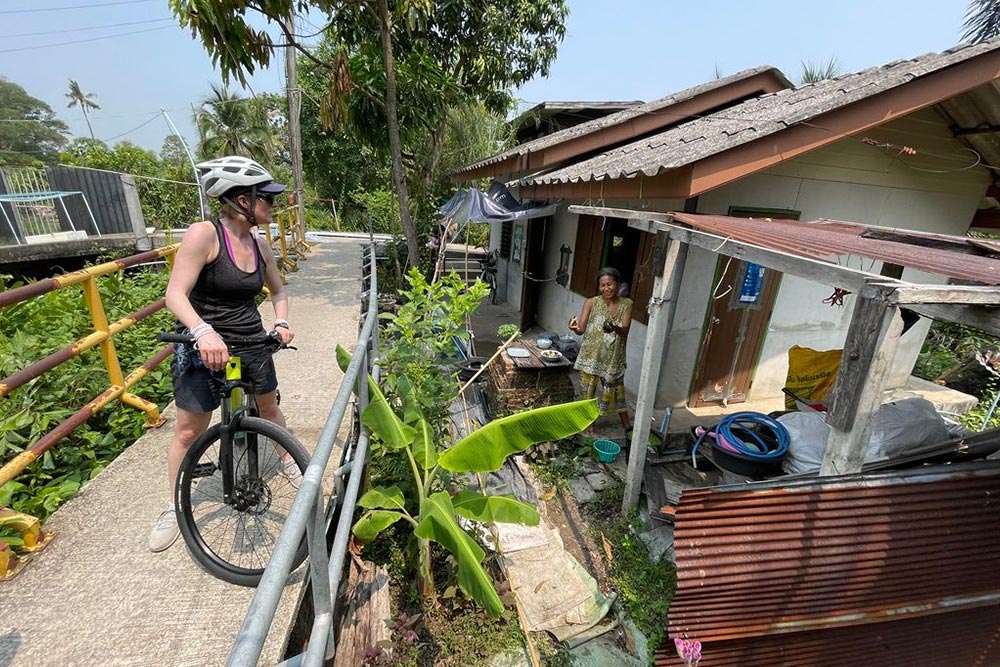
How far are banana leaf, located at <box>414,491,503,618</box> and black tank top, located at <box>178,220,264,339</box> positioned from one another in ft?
4.37

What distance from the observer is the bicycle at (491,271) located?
11070 millimetres

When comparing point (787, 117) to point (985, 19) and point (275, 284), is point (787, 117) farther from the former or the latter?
point (985, 19)

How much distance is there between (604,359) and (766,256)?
243cm

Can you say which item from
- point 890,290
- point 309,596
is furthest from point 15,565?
point 890,290

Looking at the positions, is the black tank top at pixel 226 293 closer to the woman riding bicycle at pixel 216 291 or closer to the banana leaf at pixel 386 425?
the woman riding bicycle at pixel 216 291

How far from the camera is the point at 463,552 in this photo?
1864 millimetres

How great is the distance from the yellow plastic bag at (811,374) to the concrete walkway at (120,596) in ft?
16.8

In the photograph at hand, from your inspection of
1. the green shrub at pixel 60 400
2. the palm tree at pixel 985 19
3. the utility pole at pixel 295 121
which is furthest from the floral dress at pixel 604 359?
the palm tree at pixel 985 19

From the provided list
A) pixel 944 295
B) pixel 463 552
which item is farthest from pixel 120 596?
pixel 944 295

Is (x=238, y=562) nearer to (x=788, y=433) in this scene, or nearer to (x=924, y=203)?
(x=788, y=433)

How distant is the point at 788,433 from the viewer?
3566 mm

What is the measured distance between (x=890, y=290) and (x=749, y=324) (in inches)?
160

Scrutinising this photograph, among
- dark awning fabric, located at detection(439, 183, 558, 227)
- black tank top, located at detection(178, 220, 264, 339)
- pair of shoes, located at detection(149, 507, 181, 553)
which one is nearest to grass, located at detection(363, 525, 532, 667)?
A: pair of shoes, located at detection(149, 507, 181, 553)

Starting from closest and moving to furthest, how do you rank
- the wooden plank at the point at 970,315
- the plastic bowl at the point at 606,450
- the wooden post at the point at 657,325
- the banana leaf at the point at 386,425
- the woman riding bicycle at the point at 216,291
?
the wooden plank at the point at 970,315 → the woman riding bicycle at the point at 216,291 → the banana leaf at the point at 386,425 → the wooden post at the point at 657,325 → the plastic bowl at the point at 606,450
